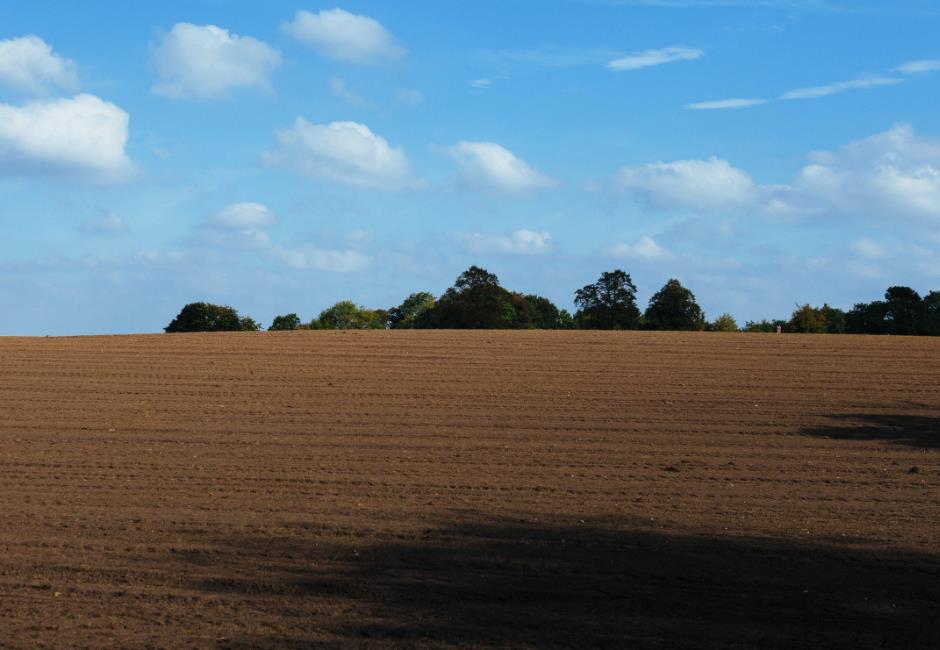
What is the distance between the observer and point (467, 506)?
42.1 ft

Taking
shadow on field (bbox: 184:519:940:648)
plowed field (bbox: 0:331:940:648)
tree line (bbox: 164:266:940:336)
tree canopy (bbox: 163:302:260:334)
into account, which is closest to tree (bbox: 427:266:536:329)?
tree line (bbox: 164:266:940:336)

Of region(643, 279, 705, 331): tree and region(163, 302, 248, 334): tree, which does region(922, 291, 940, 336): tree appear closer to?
region(643, 279, 705, 331): tree

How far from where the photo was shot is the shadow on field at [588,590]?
790cm

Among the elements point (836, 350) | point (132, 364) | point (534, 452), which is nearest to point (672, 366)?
point (836, 350)

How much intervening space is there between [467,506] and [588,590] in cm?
388

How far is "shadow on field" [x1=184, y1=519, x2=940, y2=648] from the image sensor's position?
7.90 metres

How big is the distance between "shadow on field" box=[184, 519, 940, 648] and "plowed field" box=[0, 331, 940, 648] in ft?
0.11

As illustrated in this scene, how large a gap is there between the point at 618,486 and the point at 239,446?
6636mm

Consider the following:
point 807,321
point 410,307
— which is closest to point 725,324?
point 807,321

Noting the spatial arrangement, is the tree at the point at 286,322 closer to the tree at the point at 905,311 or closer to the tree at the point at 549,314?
the tree at the point at 549,314

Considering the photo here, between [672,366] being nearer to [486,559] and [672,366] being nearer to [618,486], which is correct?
[618,486]

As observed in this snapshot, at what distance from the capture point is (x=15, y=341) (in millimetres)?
34531

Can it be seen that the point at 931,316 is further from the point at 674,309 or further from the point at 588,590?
A: the point at 588,590

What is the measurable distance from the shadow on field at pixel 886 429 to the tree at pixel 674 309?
32122 millimetres
